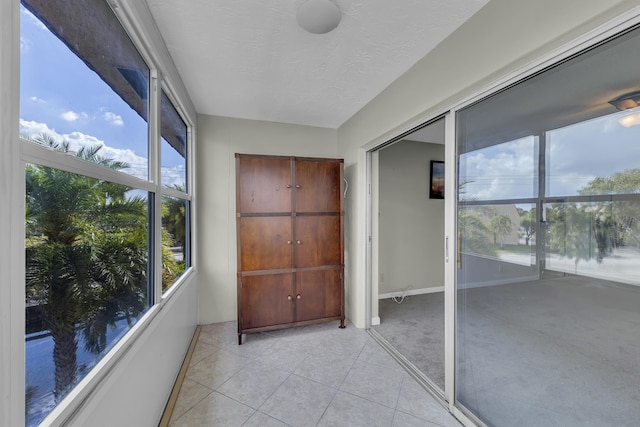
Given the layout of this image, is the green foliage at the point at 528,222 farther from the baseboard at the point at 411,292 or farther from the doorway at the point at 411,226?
the baseboard at the point at 411,292

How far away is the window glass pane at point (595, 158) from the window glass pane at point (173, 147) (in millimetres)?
2275

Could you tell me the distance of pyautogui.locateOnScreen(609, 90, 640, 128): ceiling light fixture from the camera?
910 mm

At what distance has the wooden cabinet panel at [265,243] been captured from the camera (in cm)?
254

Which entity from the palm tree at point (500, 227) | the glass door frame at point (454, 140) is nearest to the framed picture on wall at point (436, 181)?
the glass door frame at point (454, 140)

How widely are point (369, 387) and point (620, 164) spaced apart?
1916 mm

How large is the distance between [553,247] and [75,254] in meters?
1.95

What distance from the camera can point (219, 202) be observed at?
9.78 ft

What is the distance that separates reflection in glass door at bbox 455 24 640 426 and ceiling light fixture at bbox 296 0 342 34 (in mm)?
980

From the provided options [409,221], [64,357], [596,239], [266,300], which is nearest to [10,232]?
[64,357]

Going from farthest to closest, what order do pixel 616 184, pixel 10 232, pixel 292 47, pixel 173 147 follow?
pixel 173 147 → pixel 292 47 → pixel 616 184 → pixel 10 232

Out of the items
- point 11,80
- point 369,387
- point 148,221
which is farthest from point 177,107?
point 369,387

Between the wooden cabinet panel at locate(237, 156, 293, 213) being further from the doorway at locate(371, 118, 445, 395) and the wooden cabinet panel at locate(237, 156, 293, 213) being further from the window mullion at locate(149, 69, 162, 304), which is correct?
the doorway at locate(371, 118, 445, 395)

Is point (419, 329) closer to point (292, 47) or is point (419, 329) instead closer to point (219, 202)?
point (219, 202)

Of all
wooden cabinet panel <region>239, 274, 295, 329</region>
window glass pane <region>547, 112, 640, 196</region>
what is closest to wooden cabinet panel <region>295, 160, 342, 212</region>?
wooden cabinet panel <region>239, 274, 295, 329</region>
